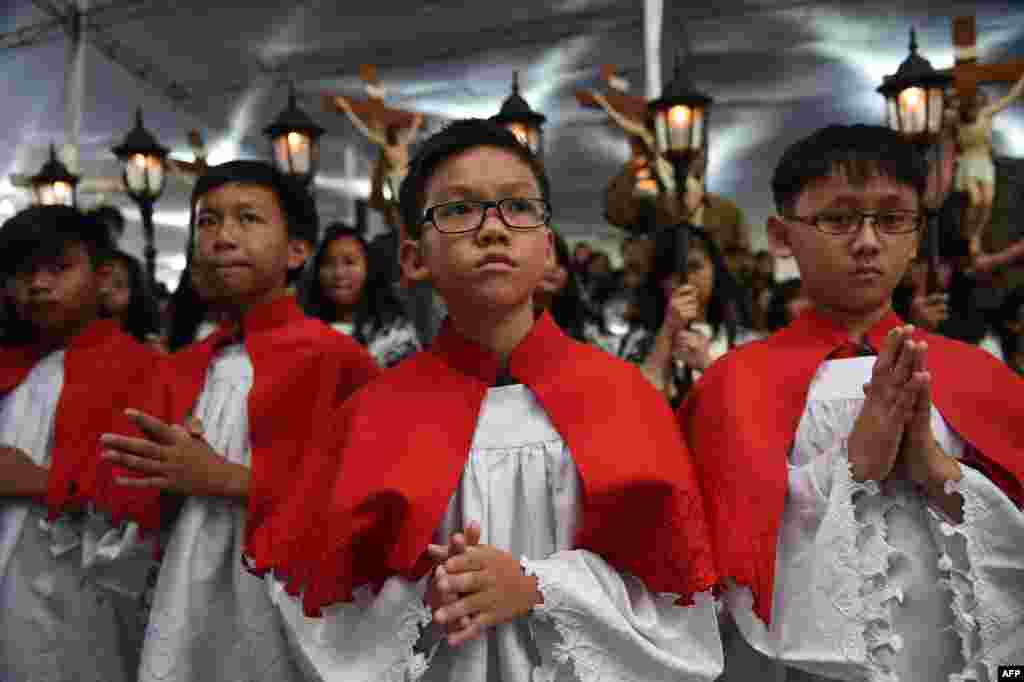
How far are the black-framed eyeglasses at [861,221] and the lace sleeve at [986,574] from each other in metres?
0.53

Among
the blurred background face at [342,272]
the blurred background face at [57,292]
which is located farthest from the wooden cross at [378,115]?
the blurred background face at [57,292]

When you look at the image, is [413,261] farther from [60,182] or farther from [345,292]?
[60,182]

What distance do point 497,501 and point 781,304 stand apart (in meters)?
3.59

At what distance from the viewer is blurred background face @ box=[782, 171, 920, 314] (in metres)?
1.84

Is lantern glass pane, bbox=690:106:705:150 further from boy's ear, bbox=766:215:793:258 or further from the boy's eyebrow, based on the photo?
the boy's eyebrow

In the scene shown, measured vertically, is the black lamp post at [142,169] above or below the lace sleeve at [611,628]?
above

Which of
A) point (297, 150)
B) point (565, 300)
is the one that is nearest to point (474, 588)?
point (565, 300)

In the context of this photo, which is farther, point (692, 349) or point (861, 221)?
point (692, 349)

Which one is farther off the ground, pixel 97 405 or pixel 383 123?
pixel 383 123

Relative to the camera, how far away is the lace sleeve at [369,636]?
1556 mm

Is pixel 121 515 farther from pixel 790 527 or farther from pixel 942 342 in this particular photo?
pixel 942 342

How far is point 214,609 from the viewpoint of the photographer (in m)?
2.17

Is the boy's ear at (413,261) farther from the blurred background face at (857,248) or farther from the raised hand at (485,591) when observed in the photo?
the blurred background face at (857,248)

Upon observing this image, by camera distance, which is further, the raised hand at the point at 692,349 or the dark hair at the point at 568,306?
the dark hair at the point at 568,306
